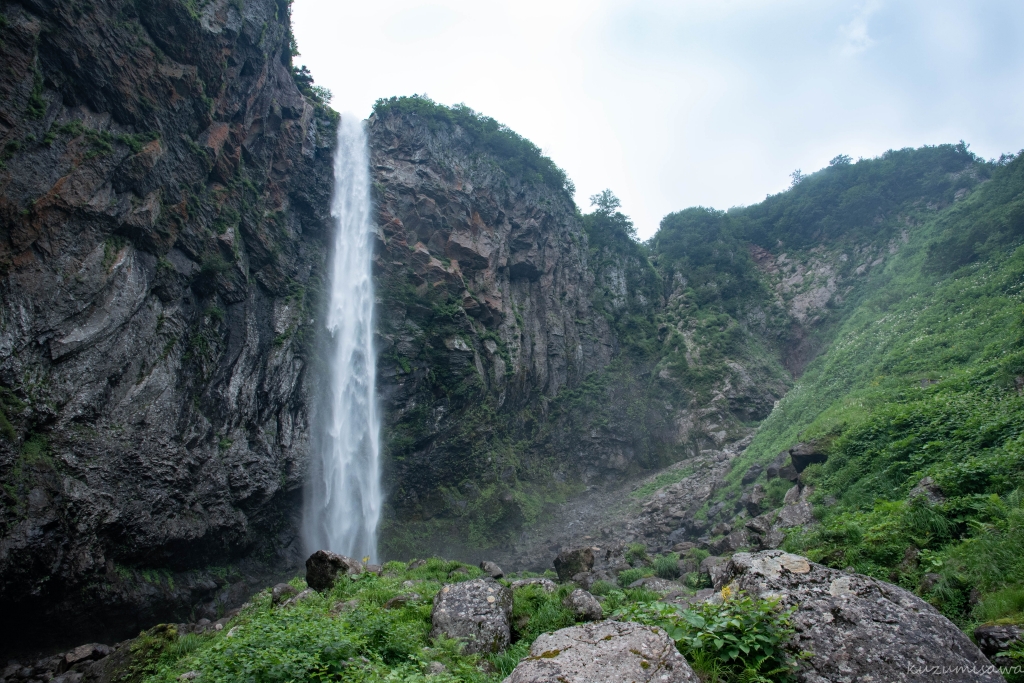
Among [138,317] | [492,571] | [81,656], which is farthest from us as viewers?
[138,317]

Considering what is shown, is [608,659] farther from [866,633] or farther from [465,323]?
[465,323]

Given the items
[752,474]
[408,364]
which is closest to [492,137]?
[408,364]

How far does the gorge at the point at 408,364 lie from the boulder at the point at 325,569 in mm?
670

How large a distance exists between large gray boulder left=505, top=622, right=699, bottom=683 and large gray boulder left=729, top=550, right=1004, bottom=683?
83 cm

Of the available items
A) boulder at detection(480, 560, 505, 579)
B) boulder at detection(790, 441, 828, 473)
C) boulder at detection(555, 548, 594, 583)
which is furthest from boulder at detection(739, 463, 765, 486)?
boulder at detection(480, 560, 505, 579)

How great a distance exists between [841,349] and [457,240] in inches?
826

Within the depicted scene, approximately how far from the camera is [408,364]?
80.4ft

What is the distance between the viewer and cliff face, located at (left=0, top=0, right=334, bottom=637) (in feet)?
41.9

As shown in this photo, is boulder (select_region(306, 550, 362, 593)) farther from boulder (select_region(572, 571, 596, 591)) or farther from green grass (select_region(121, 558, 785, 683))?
boulder (select_region(572, 571, 596, 591))

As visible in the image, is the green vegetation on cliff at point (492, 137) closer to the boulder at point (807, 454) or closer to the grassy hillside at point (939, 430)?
the grassy hillside at point (939, 430)

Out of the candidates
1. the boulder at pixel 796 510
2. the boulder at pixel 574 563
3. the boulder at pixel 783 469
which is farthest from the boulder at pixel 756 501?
the boulder at pixel 574 563

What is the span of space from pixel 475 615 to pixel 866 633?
16.7ft

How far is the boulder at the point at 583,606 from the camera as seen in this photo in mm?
7195

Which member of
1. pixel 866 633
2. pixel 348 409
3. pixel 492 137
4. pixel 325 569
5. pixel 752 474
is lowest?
pixel 752 474
